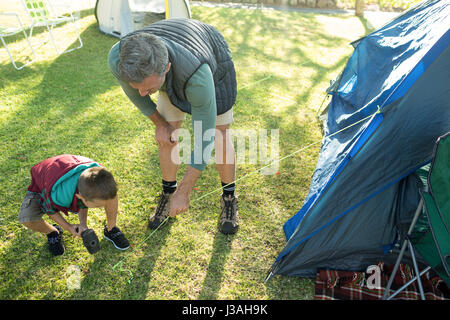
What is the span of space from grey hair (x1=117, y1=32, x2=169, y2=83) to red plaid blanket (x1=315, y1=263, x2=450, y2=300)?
158 cm

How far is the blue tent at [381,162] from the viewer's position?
1746mm

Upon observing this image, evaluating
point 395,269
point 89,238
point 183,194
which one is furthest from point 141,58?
point 395,269

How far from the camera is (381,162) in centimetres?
183

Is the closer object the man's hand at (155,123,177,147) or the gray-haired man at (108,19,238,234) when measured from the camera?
the gray-haired man at (108,19,238,234)

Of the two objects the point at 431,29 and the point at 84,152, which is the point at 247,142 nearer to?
the point at 84,152

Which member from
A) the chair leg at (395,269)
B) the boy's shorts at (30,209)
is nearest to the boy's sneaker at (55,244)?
the boy's shorts at (30,209)

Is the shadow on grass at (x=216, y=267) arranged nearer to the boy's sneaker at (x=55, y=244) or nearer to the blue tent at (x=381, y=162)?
the blue tent at (x=381, y=162)

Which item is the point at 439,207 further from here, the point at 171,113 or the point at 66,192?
the point at 66,192

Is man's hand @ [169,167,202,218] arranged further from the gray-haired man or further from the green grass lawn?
the green grass lawn

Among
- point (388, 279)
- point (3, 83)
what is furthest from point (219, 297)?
point (3, 83)

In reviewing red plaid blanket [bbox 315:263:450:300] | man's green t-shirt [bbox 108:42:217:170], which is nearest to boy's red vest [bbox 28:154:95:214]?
man's green t-shirt [bbox 108:42:217:170]

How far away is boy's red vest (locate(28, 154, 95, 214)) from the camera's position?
72.0 inches

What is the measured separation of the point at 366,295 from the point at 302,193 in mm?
1005

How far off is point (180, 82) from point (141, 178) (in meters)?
1.43
